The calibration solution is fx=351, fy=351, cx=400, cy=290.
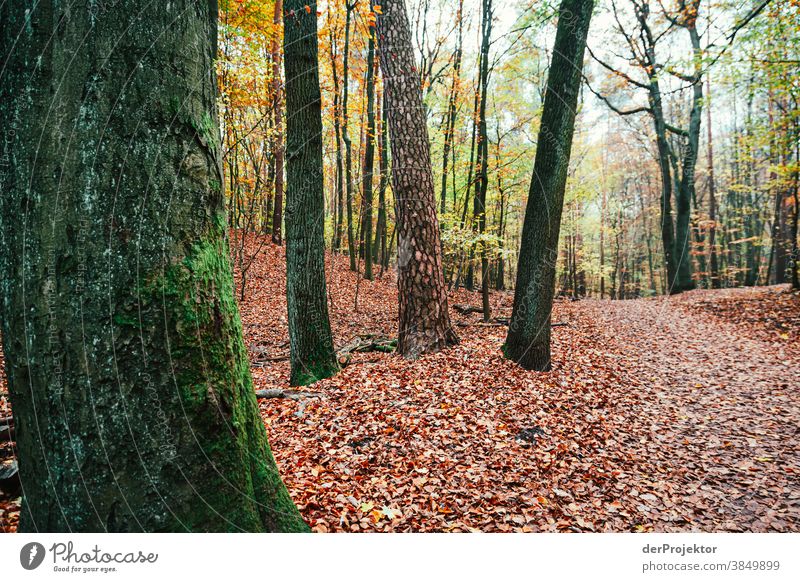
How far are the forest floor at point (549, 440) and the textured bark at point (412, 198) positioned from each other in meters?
0.63

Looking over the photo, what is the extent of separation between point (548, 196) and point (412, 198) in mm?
2109

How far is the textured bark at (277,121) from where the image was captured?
973cm

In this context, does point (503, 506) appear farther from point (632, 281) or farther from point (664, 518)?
point (632, 281)

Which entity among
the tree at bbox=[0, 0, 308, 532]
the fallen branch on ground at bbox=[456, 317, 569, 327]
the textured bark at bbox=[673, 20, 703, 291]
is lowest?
the fallen branch on ground at bbox=[456, 317, 569, 327]

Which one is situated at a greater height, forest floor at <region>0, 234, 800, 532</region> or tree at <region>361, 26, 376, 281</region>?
tree at <region>361, 26, 376, 281</region>

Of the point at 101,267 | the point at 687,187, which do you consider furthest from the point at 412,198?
the point at 687,187

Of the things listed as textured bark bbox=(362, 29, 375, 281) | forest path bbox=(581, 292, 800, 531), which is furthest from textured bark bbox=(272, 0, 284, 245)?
forest path bbox=(581, 292, 800, 531)

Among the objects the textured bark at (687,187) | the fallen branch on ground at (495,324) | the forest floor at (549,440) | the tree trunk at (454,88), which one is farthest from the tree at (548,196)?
the textured bark at (687,187)

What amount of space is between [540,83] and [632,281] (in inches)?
902

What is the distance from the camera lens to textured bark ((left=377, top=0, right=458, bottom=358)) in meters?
5.87

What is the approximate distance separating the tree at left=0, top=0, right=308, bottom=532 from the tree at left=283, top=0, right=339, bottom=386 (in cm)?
320

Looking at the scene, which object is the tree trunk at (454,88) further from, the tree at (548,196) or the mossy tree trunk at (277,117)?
the tree at (548,196)

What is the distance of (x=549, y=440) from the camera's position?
3.65m

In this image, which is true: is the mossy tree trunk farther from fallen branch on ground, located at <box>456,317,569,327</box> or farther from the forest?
fallen branch on ground, located at <box>456,317,569,327</box>
